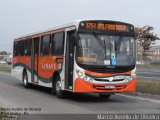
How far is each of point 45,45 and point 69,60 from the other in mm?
3658

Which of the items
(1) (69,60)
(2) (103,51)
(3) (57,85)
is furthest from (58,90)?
(2) (103,51)

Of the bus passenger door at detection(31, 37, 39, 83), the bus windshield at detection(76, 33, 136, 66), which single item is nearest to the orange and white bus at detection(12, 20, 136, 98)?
the bus windshield at detection(76, 33, 136, 66)

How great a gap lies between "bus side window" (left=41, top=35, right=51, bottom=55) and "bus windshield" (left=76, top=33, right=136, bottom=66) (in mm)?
3751

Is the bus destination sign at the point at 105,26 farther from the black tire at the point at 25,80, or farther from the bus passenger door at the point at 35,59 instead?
the black tire at the point at 25,80

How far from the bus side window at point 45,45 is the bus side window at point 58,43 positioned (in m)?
0.78

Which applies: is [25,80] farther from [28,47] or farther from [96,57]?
[96,57]

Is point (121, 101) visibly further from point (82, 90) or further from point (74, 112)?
point (74, 112)

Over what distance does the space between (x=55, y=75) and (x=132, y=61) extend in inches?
144

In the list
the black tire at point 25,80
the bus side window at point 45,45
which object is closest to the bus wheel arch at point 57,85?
the bus side window at point 45,45

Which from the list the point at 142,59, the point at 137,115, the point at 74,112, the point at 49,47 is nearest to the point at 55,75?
the point at 49,47

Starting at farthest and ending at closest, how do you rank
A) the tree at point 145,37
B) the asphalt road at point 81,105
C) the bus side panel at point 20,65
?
the tree at point 145,37 < the bus side panel at point 20,65 < the asphalt road at point 81,105

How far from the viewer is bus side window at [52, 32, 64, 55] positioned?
1837 cm

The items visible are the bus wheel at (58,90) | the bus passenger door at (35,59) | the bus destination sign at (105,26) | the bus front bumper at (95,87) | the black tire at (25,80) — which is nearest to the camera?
the bus front bumper at (95,87)

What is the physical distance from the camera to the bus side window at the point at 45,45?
799 inches
